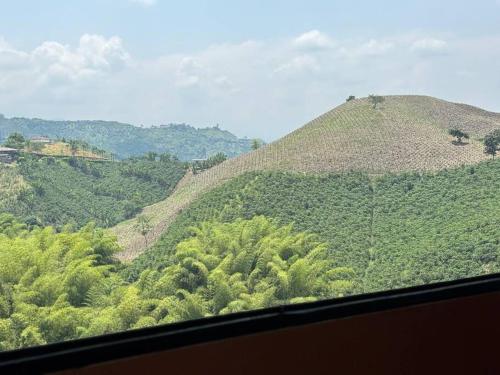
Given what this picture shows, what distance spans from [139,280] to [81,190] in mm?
669

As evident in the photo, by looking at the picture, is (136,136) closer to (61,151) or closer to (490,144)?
(61,151)

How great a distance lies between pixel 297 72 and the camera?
3.96 metres

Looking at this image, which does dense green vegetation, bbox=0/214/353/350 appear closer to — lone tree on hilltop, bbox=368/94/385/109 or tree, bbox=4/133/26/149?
tree, bbox=4/133/26/149

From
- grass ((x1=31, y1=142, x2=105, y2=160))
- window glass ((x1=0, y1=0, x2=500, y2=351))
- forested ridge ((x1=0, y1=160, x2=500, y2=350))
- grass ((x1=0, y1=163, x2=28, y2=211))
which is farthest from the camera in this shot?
grass ((x1=0, y1=163, x2=28, y2=211))

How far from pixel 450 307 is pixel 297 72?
2940 millimetres

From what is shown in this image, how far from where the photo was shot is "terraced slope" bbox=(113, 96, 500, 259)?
546 cm

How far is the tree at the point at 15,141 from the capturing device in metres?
2.85

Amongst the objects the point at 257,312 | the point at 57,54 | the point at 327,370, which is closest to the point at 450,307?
the point at 327,370

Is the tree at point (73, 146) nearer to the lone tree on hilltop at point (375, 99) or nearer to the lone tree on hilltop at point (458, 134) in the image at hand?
the lone tree on hilltop at point (458, 134)

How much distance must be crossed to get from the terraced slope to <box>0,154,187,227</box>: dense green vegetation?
131 centimetres

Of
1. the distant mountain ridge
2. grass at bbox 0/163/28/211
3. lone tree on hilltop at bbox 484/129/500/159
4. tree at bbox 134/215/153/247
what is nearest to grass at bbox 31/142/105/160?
the distant mountain ridge

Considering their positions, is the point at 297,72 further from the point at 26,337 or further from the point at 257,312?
the point at 257,312

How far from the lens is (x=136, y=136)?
10.5 ft

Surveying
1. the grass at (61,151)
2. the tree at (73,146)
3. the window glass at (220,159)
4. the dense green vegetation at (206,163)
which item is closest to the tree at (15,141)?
the window glass at (220,159)
